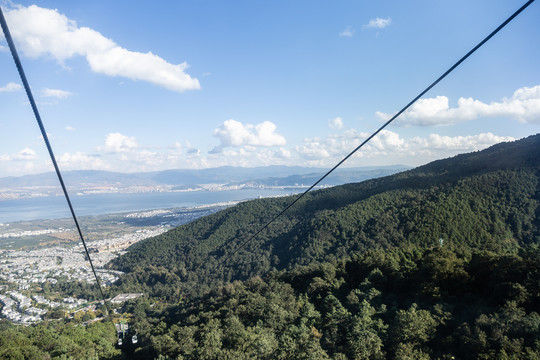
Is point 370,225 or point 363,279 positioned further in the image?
point 370,225

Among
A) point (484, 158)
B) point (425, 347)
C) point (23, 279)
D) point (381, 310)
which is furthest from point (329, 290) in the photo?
point (23, 279)

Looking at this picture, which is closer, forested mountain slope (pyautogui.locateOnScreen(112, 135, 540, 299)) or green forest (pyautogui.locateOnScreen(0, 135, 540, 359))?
green forest (pyautogui.locateOnScreen(0, 135, 540, 359))

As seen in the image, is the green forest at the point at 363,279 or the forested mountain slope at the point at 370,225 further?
the forested mountain slope at the point at 370,225

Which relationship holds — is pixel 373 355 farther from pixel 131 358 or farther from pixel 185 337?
pixel 131 358
